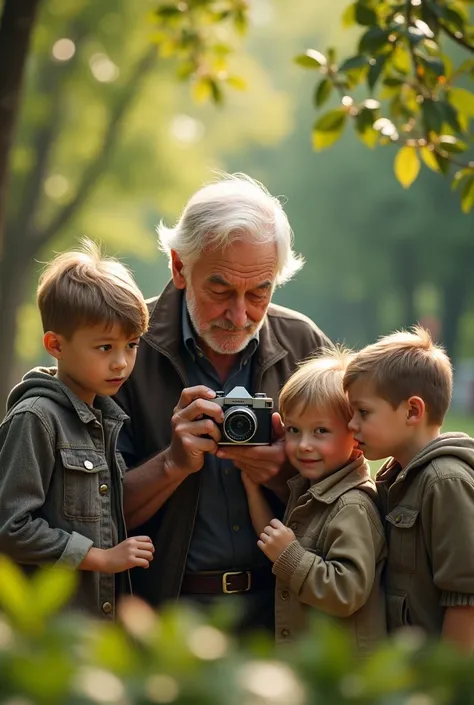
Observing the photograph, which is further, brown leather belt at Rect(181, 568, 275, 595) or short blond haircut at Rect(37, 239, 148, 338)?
brown leather belt at Rect(181, 568, 275, 595)

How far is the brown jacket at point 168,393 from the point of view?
3.69 metres

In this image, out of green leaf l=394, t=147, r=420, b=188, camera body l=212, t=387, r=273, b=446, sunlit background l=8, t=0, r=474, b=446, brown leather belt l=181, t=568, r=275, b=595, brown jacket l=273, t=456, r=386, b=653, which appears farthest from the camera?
sunlit background l=8, t=0, r=474, b=446

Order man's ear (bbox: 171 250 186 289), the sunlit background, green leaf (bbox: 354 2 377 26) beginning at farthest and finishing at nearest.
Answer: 1. the sunlit background
2. green leaf (bbox: 354 2 377 26)
3. man's ear (bbox: 171 250 186 289)

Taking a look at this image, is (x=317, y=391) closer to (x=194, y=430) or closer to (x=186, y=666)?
(x=194, y=430)

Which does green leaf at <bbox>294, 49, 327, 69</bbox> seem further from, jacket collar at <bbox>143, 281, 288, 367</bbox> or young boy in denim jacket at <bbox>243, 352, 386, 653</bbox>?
young boy in denim jacket at <bbox>243, 352, 386, 653</bbox>

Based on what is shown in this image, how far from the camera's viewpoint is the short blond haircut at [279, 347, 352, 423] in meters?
3.45

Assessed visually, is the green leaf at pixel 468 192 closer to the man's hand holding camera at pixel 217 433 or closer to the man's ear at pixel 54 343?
the man's hand holding camera at pixel 217 433

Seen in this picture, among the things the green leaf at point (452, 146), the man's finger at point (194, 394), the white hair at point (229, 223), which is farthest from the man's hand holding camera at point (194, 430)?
the green leaf at point (452, 146)

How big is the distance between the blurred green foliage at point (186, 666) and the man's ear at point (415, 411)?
2.35 m

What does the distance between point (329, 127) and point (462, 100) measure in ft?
1.64

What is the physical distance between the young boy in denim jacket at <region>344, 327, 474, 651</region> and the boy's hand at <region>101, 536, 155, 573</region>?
0.71 metres

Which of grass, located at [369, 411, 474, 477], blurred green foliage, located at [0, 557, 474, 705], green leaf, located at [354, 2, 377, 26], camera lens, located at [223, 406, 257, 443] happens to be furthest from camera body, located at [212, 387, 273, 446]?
grass, located at [369, 411, 474, 477]

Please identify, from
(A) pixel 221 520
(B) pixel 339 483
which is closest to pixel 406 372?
(B) pixel 339 483

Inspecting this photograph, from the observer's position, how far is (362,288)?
38094 millimetres
